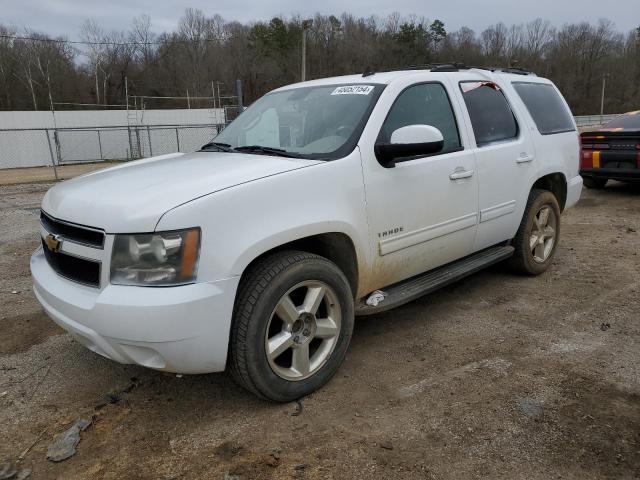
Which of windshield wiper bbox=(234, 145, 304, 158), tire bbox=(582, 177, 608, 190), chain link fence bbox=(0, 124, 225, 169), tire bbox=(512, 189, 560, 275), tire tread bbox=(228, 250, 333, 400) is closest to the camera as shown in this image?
tire tread bbox=(228, 250, 333, 400)

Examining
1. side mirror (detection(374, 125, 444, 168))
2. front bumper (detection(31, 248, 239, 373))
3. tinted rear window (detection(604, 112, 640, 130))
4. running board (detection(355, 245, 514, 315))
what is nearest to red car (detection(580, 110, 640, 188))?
tinted rear window (detection(604, 112, 640, 130))

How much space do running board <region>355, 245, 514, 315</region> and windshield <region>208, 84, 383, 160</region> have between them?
1.02 meters

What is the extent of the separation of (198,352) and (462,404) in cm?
149

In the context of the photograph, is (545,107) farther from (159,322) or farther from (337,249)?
(159,322)

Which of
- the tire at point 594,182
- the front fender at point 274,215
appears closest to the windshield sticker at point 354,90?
the front fender at point 274,215

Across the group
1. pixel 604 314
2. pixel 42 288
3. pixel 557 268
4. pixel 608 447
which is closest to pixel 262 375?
pixel 42 288

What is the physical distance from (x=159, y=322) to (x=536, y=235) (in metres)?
3.87

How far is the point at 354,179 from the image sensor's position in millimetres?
3086

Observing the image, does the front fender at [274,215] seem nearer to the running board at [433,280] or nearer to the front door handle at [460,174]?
the running board at [433,280]

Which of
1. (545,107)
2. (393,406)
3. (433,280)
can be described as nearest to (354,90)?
(433,280)

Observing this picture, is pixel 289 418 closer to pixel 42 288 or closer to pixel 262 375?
pixel 262 375

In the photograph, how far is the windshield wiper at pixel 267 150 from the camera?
3.24 m

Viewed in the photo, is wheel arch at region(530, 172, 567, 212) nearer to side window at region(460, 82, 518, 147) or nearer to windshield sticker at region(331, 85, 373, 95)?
side window at region(460, 82, 518, 147)

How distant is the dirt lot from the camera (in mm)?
2428
